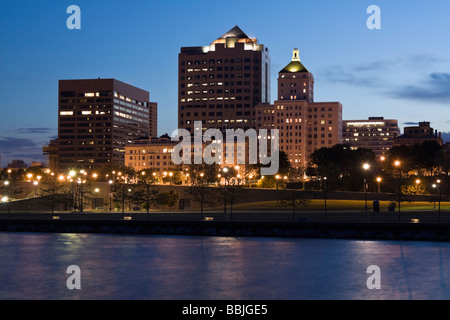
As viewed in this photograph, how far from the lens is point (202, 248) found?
203 ft

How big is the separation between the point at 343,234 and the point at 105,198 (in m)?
94.6

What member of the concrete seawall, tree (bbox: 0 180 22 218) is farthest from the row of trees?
tree (bbox: 0 180 22 218)

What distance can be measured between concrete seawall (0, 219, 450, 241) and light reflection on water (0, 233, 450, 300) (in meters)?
2.56

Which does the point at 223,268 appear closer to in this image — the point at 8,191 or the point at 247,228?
the point at 247,228

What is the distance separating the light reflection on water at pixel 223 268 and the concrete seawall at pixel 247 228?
2563mm

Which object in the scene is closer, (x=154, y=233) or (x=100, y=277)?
(x=100, y=277)

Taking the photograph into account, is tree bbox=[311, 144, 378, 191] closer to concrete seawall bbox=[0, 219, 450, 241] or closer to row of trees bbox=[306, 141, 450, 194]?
row of trees bbox=[306, 141, 450, 194]

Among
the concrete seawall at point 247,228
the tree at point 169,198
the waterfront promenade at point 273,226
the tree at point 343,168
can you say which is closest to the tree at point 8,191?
the tree at point 169,198

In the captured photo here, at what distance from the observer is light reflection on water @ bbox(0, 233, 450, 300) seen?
125 feet

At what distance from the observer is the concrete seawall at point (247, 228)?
68.1 meters

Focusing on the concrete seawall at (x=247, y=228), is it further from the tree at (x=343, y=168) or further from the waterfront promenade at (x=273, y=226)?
the tree at (x=343, y=168)
